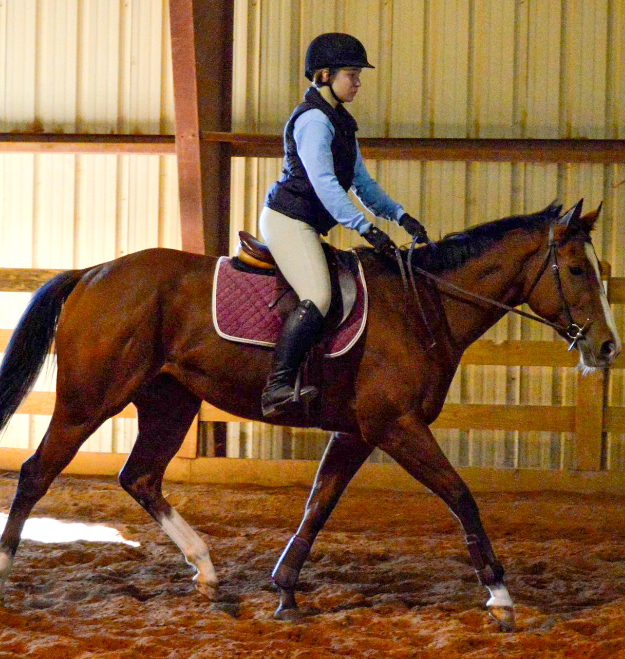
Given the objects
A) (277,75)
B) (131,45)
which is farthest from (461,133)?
(131,45)

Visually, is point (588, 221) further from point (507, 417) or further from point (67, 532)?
point (67, 532)

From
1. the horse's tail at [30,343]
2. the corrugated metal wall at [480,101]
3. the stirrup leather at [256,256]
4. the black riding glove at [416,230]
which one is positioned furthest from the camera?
the corrugated metal wall at [480,101]

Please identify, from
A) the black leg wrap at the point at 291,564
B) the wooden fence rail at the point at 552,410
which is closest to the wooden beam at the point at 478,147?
the wooden fence rail at the point at 552,410

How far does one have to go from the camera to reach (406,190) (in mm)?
7059

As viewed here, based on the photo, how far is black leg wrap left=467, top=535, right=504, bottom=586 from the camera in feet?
11.2

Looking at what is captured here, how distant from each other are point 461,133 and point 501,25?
97cm

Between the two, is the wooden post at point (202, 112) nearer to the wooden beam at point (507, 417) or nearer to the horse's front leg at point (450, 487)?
the wooden beam at point (507, 417)

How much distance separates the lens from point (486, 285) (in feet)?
11.9

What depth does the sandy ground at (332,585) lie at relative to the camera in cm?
314

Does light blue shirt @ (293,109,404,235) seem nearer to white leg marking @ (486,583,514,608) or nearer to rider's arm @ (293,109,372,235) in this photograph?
rider's arm @ (293,109,372,235)

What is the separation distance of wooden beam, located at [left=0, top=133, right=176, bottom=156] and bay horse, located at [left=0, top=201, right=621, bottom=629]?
309 centimetres

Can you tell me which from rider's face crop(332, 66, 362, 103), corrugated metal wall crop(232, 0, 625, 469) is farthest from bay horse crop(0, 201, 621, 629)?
corrugated metal wall crop(232, 0, 625, 469)

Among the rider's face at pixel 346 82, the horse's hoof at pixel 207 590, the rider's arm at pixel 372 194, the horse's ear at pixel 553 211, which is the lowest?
the horse's hoof at pixel 207 590

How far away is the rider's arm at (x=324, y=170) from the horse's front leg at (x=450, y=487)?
880 mm
